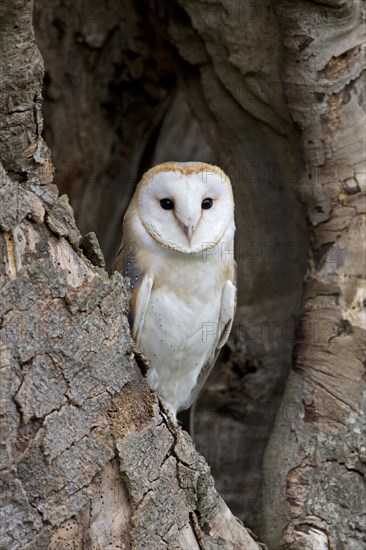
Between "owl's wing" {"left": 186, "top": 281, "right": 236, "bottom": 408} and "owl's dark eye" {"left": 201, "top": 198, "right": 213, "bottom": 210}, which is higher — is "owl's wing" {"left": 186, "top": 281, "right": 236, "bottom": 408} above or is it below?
below

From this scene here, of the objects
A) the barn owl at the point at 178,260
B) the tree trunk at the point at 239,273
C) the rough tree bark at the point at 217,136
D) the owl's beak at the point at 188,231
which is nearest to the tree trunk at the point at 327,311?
the tree trunk at the point at 239,273

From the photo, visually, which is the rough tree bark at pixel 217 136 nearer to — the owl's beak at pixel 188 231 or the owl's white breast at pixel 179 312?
the owl's white breast at pixel 179 312

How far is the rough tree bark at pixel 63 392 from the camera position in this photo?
71.2 inches

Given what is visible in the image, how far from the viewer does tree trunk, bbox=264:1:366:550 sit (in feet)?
8.21

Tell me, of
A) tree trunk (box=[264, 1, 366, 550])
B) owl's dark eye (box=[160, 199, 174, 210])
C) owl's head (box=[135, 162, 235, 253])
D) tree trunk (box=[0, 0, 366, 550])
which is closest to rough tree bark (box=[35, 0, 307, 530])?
tree trunk (box=[0, 0, 366, 550])

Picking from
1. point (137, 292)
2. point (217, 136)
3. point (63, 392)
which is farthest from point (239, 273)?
point (63, 392)

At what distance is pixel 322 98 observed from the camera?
8.50 feet

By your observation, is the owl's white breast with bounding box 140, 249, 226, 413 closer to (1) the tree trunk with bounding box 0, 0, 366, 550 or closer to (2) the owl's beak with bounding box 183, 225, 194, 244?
(2) the owl's beak with bounding box 183, 225, 194, 244

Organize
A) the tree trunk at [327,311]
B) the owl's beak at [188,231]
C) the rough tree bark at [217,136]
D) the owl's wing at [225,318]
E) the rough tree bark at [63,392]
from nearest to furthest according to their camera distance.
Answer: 1. the rough tree bark at [63,392]
2. the owl's beak at [188,231]
3. the tree trunk at [327,311]
4. the owl's wing at [225,318]
5. the rough tree bark at [217,136]

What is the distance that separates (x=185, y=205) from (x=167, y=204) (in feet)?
0.31

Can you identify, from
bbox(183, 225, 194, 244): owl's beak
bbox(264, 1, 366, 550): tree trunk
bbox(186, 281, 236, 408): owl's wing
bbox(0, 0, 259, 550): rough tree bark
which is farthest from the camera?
bbox(186, 281, 236, 408): owl's wing

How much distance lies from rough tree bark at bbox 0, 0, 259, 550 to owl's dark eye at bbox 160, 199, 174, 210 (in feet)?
1.51

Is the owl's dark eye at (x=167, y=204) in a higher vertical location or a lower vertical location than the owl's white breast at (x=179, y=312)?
higher

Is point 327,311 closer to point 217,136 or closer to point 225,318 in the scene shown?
point 225,318
